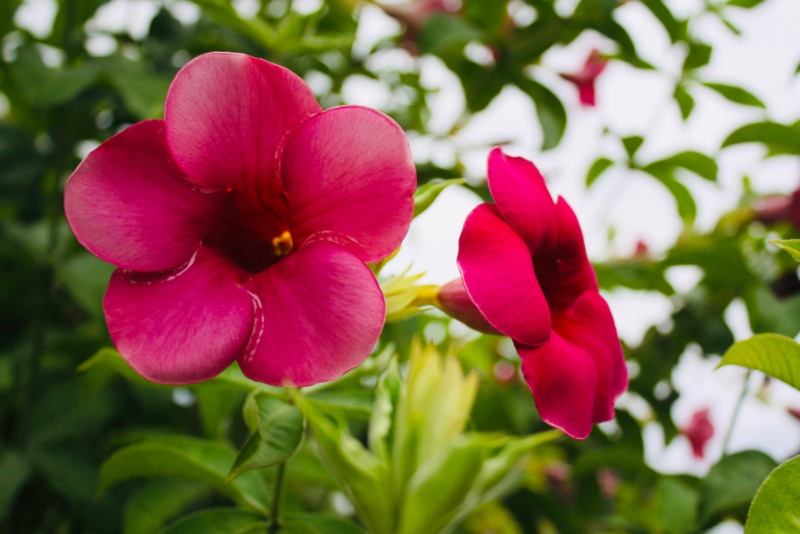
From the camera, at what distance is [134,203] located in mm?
443

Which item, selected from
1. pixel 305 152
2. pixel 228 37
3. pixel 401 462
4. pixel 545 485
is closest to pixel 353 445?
pixel 401 462

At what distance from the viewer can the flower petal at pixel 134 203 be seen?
17.0 inches

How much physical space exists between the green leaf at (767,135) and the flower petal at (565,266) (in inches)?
27.0

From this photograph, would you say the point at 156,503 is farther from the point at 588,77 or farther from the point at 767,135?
the point at 588,77

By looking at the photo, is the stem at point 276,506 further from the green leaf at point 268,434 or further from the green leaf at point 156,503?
the green leaf at point 156,503

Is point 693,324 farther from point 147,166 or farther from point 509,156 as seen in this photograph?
point 147,166

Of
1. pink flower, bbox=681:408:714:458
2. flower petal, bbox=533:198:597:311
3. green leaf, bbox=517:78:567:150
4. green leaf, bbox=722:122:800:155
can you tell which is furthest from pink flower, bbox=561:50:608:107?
flower petal, bbox=533:198:597:311

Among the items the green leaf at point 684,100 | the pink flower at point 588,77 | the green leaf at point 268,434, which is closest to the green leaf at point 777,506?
the green leaf at point 268,434

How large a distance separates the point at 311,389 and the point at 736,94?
3.45 feet

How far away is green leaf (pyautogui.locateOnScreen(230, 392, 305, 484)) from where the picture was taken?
0.45m

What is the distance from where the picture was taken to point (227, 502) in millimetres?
1008

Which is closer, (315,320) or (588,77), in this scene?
(315,320)

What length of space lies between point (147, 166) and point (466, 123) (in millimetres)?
976

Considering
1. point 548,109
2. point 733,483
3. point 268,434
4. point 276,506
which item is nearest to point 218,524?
point 276,506
